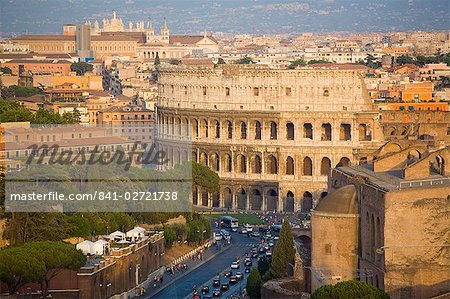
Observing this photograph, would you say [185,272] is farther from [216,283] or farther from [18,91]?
[18,91]

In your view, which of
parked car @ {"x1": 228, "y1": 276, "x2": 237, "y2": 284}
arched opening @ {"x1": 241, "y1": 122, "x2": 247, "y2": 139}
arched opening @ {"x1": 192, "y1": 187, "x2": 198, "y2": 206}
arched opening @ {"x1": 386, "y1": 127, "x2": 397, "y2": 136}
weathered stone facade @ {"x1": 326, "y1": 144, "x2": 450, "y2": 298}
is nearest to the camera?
weathered stone facade @ {"x1": 326, "y1": 144, "x2": 450, "y2": 298}

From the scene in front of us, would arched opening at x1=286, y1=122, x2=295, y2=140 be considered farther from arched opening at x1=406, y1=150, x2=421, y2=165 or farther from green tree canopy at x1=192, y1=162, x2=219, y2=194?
arched opening at x1=406, y1=150, x2=421, y2=165

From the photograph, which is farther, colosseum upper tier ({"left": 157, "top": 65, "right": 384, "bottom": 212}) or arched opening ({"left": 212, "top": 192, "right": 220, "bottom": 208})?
arched opening ({"left": 212, "top": 192, "right": 220, "bottom": 208})

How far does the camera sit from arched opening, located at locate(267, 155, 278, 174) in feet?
375

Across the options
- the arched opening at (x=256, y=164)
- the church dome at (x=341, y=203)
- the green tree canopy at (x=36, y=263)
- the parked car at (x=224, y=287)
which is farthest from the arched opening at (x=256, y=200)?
the church dome at (x=341, y=203)

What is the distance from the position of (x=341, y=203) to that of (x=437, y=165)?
4314 mm

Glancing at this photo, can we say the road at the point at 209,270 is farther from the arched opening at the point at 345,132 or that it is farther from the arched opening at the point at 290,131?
the arched opening at the point at 290,131

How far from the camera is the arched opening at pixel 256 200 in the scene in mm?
112125

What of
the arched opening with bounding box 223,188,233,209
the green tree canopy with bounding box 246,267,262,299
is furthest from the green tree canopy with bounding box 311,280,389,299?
the arched opening with bounding box 223,188,233,209

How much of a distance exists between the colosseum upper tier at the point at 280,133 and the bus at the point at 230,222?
10683 mm

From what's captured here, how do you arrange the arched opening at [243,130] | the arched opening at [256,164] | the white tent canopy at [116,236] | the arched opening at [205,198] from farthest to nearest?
the arched opening at [243,130] < the arched opening at [256,164] < the arched opening at [205,198] < the white tent canopy at [116,236]

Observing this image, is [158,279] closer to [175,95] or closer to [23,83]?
[175,95]

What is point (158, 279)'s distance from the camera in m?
76.2

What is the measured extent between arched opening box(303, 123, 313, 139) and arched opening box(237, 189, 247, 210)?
18.6 ft
